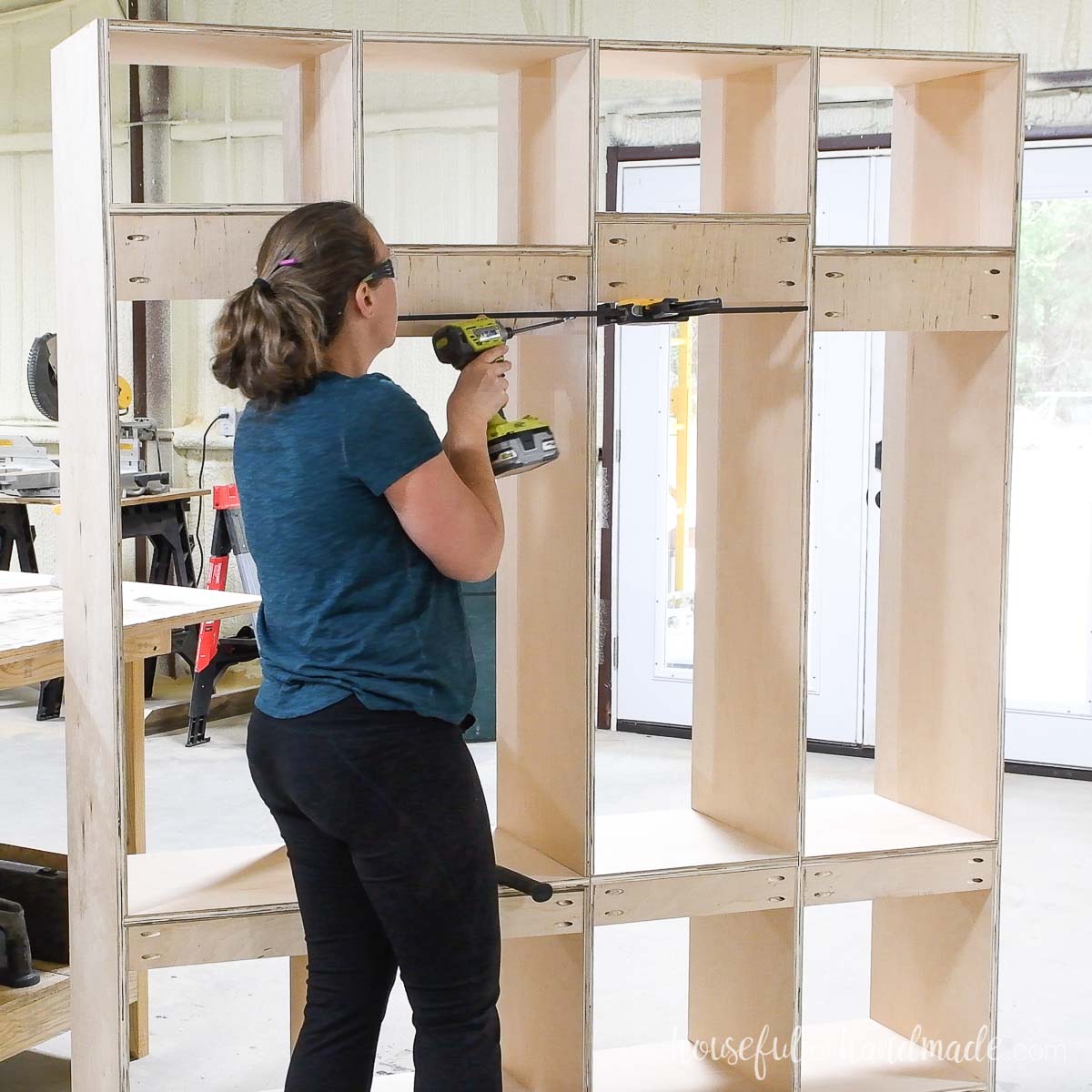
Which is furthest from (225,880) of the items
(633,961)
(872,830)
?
(633,961)

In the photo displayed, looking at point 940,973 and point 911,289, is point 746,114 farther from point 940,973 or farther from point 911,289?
point 940,973

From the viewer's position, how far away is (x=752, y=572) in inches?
88.5

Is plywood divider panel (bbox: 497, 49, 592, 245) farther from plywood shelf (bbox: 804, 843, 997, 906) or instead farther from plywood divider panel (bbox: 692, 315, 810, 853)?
plywood shelf (bbox: 804, 843, 997, 906)

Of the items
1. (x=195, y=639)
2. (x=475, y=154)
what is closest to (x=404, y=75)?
(x=475, y=154)

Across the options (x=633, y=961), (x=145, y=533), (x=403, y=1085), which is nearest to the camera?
(x=403, y=1085)

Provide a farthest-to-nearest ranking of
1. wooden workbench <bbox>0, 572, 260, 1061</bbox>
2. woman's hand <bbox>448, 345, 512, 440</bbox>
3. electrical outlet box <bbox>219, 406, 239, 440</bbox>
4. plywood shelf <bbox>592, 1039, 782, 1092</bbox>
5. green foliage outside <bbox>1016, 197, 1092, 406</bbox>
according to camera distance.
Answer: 1. electrical outlet box <bbox>219, 406, 239, 440</bbox>
2. green foliage outside <bbox>1016, 197, 1092, 406</bbox>
3. plywood shelf <bbox>592, 1039, 782, 1092</bbox>
4. wooden workbench <bbox>0, 572, 260, 1061</bbox>
5. woman's hand <bbox>448, 345, 512, 440</bbox>

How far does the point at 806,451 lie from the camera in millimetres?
2148

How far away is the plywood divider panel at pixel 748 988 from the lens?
7.30ft

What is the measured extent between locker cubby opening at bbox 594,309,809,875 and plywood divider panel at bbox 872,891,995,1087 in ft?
1.31

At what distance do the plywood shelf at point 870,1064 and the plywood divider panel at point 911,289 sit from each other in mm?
1302

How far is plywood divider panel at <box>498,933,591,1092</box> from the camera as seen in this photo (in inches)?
83.7

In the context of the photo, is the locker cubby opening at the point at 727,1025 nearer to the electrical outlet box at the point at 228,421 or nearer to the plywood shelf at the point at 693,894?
the plywood shelf at the point at 693,894

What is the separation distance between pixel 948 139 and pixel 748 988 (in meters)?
1.50

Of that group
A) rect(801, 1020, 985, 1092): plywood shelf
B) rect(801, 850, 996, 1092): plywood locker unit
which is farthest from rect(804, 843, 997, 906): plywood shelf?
rect(801, 1020, 985, 1092): plywood shelf
